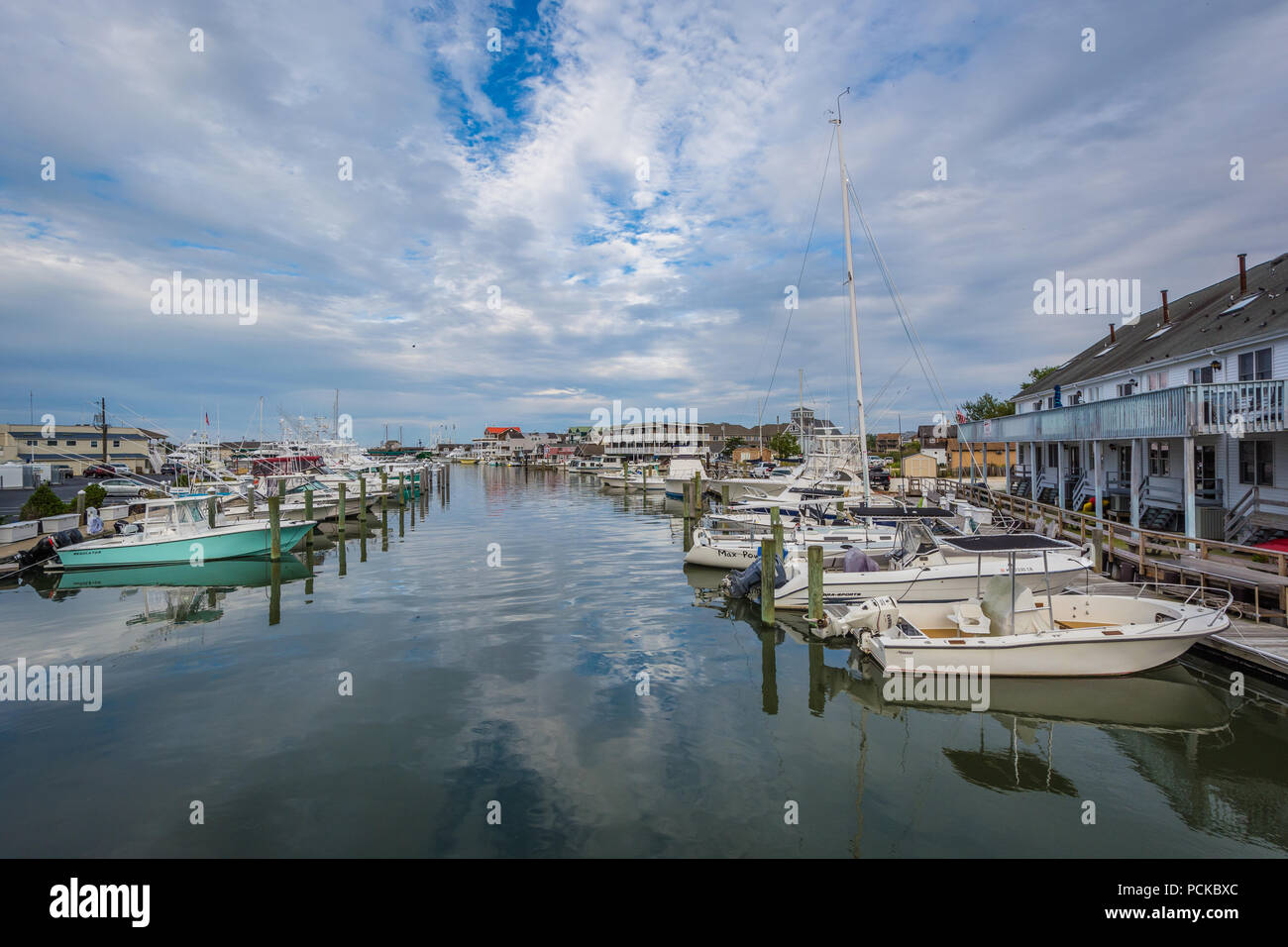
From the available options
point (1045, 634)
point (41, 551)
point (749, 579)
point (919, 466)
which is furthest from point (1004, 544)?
point (919, 466)

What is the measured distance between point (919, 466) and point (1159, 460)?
34.1 metres

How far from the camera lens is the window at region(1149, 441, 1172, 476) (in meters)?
23.4

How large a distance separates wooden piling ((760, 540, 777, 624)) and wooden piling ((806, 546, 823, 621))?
1031 millimetres

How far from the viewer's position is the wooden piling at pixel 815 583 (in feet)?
52.9

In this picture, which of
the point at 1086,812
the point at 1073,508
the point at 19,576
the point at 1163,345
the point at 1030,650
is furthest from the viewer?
the point at 1073,508

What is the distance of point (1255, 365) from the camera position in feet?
64.0

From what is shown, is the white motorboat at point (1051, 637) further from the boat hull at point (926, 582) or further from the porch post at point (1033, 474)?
the porch post at point (1033, 474)

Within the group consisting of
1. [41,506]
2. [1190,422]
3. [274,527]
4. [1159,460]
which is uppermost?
[1190,422]

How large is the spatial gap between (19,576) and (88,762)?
791 inches

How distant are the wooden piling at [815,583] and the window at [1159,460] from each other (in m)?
16.6

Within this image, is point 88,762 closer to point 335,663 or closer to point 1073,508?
point 335,663

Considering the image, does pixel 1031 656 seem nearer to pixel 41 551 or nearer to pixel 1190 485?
pixel 1190 485
